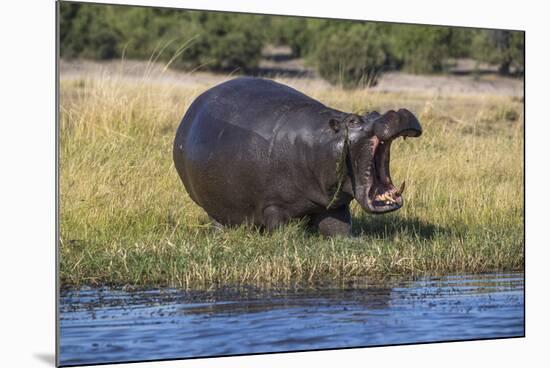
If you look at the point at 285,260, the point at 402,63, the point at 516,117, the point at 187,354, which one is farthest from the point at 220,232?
the point at 402,63

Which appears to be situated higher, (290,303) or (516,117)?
(516,117)

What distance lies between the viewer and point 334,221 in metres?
8.52

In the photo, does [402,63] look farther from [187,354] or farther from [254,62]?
[187,354]

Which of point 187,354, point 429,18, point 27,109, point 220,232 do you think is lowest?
point 187,354

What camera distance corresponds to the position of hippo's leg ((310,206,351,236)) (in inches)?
336

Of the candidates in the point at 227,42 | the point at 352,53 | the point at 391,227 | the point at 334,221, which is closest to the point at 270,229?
the point at 334,221

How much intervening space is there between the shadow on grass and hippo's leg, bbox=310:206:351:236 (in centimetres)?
53

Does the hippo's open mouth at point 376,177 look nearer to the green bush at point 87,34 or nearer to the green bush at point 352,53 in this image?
the green bush at point 87,34

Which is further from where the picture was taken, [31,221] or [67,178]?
[67,178]

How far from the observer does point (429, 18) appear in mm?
8781

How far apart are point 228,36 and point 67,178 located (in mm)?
8714

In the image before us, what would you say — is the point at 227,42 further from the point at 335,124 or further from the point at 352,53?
the point at 335,124

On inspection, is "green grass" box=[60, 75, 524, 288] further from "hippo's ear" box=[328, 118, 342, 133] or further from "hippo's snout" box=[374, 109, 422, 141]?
"hippo's snout" box=[374, 109, 422, 141]

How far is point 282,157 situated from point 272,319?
49.4 inches
